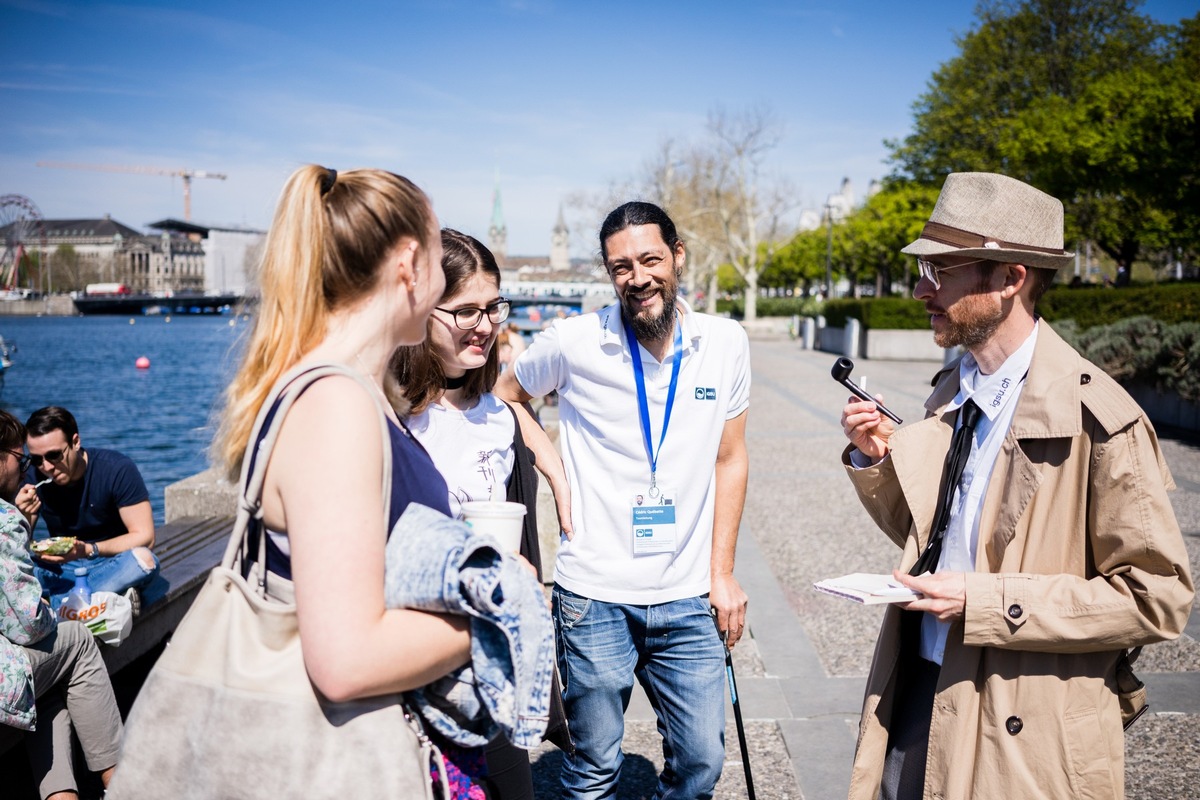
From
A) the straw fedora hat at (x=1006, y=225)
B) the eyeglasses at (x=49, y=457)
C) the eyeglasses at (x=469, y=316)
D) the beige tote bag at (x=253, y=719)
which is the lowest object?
the eyeglasses at (x=49, y=457)

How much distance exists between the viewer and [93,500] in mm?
4645

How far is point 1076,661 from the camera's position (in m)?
2.04

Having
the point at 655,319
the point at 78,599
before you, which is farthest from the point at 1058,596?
the point at 78,599

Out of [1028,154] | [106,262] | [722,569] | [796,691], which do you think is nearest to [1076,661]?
[722,569]

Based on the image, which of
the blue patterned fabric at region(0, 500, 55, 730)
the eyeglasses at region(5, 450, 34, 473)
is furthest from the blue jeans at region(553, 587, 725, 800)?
the eyeglasses at region(5, 450, 34, 473)

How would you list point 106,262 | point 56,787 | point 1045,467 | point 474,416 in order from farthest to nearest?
point 106,262 → point 56,787 → point 474,416 → point 1045,467

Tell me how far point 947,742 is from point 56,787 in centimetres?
327

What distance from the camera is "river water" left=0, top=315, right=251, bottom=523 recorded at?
15703mm

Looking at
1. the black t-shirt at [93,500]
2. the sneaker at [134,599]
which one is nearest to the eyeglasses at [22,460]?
the black t-shirt at [93,500]

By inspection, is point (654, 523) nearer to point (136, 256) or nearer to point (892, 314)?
point (892, 314)

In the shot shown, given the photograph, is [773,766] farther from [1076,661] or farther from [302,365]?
[302,365]

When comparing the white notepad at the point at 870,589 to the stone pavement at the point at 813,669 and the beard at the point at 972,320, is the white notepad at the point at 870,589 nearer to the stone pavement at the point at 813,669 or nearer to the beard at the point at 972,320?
the beard at the point at 972,320

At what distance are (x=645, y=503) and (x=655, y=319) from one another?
578 mm

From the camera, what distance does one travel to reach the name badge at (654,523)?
2752mm
